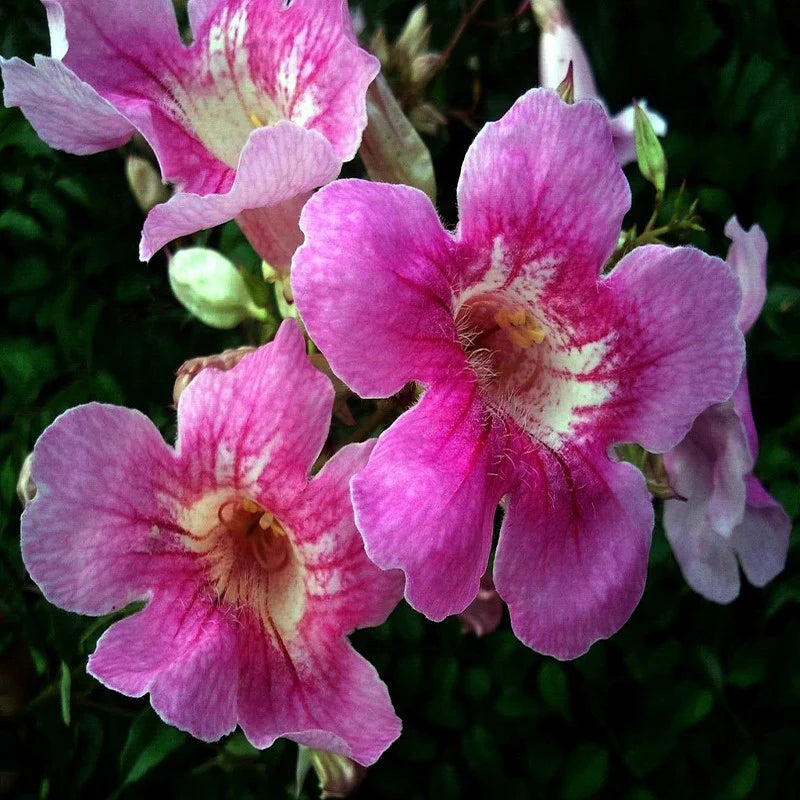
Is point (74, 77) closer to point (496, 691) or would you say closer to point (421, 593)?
point (421, 593)

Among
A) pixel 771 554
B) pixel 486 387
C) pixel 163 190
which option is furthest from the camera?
pixel 163 190

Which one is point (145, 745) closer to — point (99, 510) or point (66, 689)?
point (66, 689)

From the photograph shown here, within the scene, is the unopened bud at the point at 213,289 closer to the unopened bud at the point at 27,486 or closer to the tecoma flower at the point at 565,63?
the unopened bud at the point at 27,486

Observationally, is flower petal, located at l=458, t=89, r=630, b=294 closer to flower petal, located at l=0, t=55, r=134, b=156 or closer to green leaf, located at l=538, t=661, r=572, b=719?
flower petal, located at l=0, t=55, r=134, b=156

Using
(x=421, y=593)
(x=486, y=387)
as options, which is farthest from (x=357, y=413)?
(x=421, y=593)

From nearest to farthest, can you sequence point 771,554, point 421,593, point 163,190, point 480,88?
1. point 421,593
2. point 771,554
3. point 163,190
4. point 480,88

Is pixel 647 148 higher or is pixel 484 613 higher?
pixel 647 148

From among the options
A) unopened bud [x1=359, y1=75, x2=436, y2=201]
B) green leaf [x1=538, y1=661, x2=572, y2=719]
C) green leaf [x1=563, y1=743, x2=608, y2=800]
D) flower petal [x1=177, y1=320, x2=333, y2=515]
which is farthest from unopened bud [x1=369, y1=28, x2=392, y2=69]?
green leaf [x1=563, y1=743, x2=608, y2=800]

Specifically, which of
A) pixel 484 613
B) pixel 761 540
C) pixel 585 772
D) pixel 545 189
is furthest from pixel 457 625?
pixel 545 189
